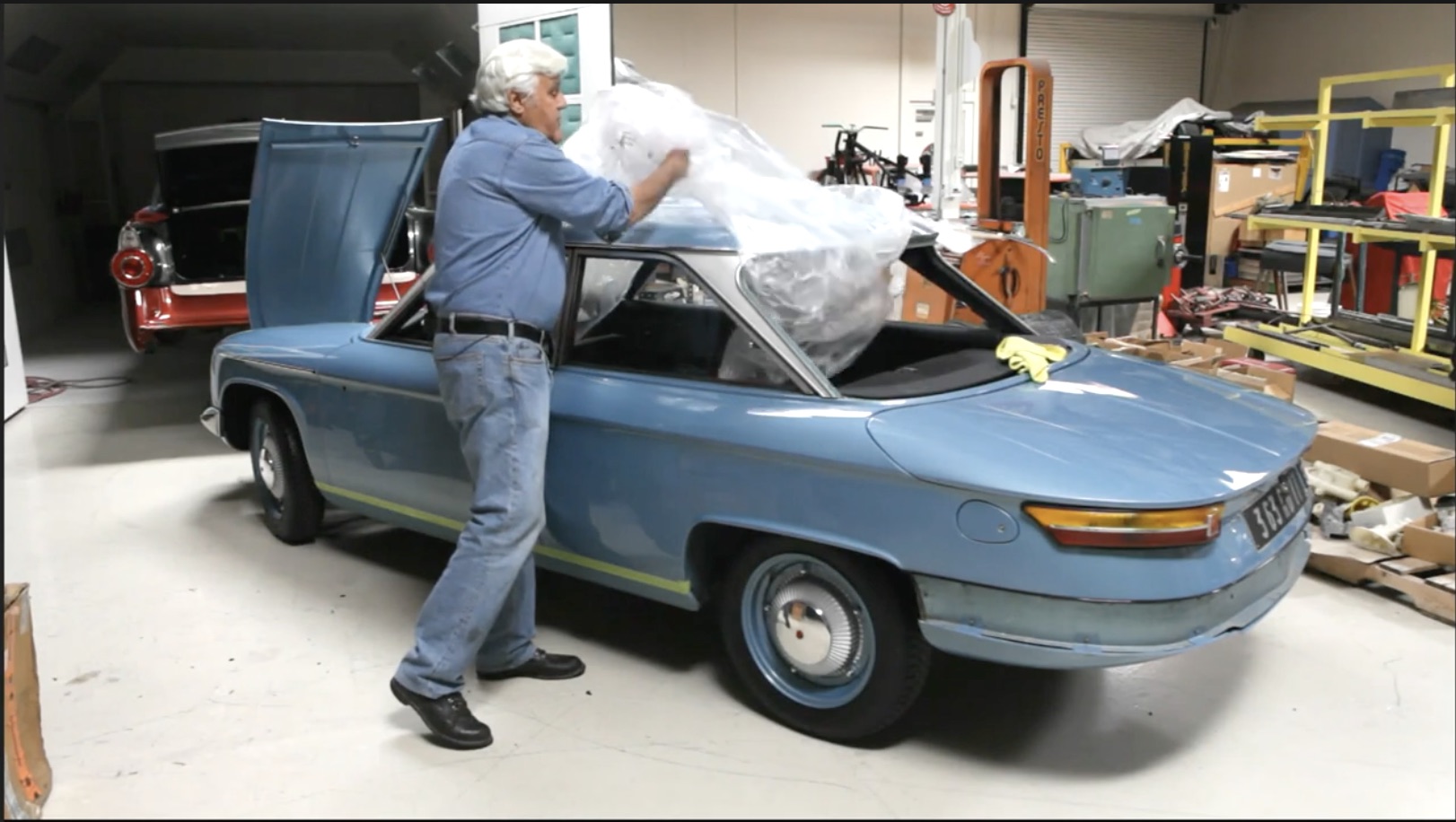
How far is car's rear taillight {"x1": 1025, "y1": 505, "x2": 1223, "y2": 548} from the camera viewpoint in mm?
2314

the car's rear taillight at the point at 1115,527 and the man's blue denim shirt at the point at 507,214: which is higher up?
the man's blue denim shirt at the point at 507,214

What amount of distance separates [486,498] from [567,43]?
4943 millimetres

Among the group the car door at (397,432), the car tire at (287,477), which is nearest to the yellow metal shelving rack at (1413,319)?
the car door at (397,432)

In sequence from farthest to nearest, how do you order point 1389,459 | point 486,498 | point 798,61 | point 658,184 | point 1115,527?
point 798,61 < point 1389,459 < point 658,184 < point 486,498 < point 1115,527

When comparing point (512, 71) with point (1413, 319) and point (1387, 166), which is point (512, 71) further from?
point (1387, 166)

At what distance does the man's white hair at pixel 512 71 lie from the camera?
9.25ft

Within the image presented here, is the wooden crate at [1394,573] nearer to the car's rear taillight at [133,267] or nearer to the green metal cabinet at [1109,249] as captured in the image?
the green metal cabinet at [1109,249]

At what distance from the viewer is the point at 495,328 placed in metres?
2.84

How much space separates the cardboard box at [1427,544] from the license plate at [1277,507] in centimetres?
109

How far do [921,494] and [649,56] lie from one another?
1097 centimetres

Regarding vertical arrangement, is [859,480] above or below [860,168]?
below

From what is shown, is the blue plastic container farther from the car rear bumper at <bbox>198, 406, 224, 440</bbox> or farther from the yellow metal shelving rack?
the car rear bumper at <bbox>198, 406, 224, 440</bbox>

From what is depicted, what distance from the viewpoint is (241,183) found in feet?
23.9

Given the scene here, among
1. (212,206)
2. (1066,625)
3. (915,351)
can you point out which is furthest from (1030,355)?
(212,206)
